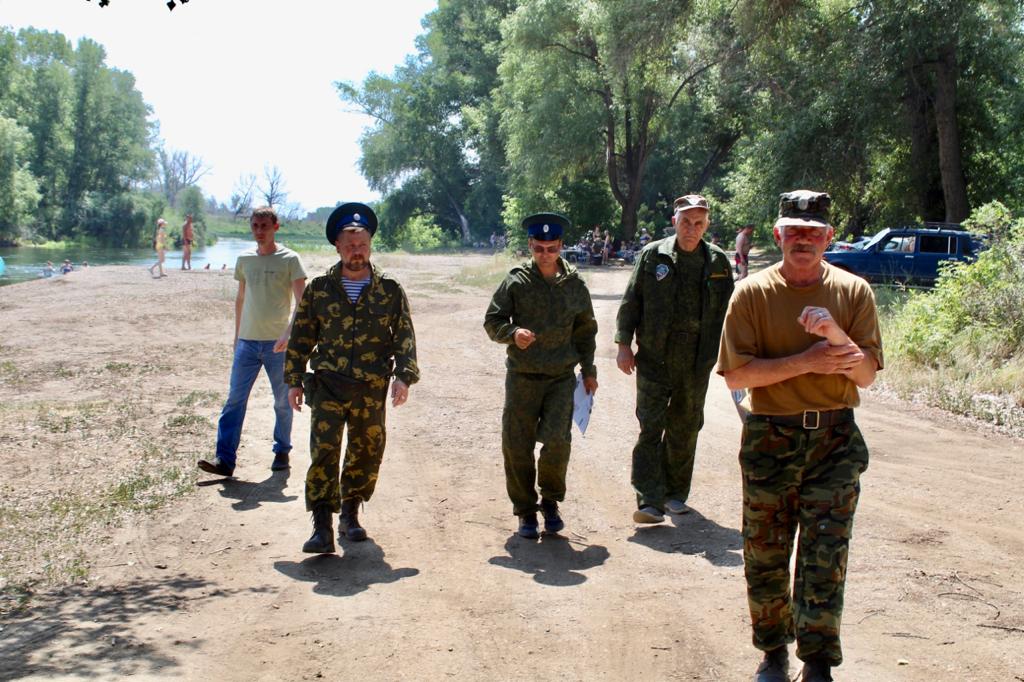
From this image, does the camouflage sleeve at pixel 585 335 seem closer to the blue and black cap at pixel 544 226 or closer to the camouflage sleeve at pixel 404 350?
the blue and black cap at pixel 544 226

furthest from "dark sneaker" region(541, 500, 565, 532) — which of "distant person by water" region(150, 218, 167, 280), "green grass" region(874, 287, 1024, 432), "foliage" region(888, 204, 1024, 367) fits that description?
"distant person by water" region(150, 218, 167, 280)

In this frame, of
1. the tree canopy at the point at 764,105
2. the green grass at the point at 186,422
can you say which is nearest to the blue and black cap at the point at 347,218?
the green grass at the point at 186,422

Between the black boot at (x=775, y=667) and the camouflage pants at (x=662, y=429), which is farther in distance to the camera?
the camouflage pants at (x=662, y=429)

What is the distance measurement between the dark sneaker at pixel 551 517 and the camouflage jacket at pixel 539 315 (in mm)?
856

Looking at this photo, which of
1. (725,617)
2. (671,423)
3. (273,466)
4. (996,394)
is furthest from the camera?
(996,394)

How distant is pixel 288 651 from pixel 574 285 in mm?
2753

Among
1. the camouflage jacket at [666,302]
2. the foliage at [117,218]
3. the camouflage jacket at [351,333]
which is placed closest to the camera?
the camouflage jacket at [351,333]

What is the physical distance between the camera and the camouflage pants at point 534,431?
6.21m

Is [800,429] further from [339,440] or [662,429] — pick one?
[339,440]

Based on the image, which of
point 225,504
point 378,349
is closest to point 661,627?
point 378,349

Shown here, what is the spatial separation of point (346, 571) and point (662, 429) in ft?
7.20

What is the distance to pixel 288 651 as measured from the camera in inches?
180

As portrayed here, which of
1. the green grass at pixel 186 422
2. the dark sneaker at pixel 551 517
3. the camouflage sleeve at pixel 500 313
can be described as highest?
the camouflage sleeve at pixel 500 313

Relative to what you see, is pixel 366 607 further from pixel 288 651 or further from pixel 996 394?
pixel 996 394
